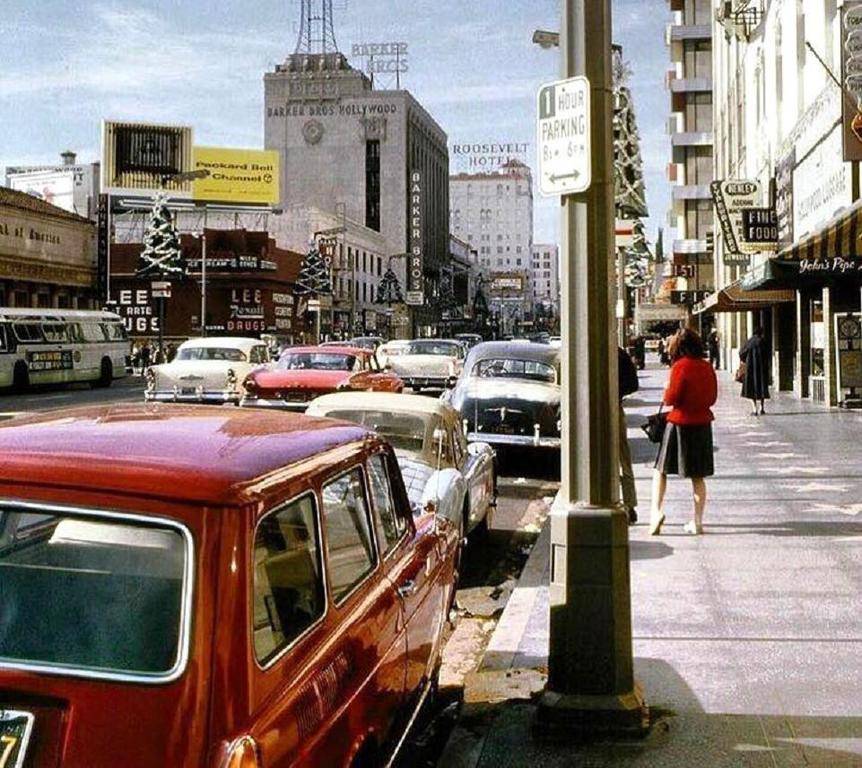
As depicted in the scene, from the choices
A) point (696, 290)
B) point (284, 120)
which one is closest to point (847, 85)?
point (696, 290)

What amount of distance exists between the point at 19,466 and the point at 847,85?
15.5 m

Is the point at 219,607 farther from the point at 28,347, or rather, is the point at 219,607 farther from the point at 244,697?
the point at 28,347

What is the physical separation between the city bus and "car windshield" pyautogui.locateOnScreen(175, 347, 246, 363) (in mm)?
11128

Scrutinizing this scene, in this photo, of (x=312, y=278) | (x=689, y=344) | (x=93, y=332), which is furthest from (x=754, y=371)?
(x=312, y=278)

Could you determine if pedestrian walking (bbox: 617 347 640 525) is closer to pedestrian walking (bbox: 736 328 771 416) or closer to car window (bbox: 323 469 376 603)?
car window (bbox: 323 469 376 603)

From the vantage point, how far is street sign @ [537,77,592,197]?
5.07 m

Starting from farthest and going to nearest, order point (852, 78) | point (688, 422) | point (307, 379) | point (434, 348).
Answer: point (434, 348) → point (307, 379) → point (852, 78) → point (688, 422)

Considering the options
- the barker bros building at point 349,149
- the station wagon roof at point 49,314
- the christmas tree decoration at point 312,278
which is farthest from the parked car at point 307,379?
the barker bros building at point 349,149

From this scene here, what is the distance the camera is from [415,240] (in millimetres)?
129125

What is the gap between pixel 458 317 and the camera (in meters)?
158

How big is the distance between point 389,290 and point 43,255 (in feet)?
182

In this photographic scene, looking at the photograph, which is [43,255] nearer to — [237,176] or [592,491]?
[237,176]

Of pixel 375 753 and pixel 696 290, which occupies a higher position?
pixel 696 290

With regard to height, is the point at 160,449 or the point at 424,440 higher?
the point at 160,449
